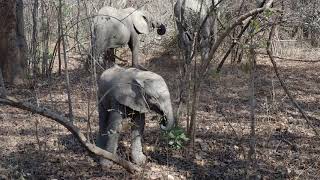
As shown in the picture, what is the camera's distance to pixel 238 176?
482 centimetres

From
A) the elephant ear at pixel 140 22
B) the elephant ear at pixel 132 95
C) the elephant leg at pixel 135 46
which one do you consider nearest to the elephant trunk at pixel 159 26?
the elephant ear at pixel 140 22

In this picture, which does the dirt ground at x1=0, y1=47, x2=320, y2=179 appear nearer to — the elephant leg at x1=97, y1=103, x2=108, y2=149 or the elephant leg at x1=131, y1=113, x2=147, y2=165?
the elephant leg at x1=131, y1=113, x2=147, y2=165

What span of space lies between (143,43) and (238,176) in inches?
294

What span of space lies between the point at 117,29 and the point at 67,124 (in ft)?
15.9

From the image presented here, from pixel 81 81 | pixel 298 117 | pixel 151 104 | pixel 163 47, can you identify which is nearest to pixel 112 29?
pixel 81 81

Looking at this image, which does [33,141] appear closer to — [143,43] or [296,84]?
[296,84]

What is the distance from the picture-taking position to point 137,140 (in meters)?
4.97

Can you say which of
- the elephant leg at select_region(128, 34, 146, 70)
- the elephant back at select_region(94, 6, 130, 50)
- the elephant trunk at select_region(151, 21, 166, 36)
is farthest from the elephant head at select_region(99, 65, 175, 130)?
the elephant trunk at select_region(151, 21, 166, 36)

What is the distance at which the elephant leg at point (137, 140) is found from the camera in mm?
4887

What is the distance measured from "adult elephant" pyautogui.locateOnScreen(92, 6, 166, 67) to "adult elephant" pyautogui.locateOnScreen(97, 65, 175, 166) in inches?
124

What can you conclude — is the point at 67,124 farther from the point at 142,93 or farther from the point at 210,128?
the point at 210,128

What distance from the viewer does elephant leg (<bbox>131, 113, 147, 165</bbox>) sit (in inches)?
192

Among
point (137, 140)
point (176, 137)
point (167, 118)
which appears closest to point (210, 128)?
point (176, 137)

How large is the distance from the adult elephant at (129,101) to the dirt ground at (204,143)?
28cm
